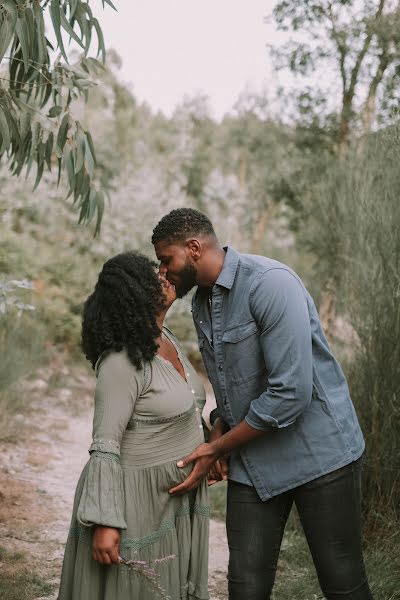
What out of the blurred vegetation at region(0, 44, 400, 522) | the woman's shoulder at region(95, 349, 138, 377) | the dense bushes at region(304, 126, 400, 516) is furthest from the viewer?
the blurred vegetation at region(0, 44, 400, 522)

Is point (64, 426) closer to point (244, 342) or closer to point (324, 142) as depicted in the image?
point (324, 142)

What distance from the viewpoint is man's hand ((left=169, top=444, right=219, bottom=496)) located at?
257 centimetres

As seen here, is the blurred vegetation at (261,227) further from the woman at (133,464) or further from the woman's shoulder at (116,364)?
the woman's shoulder at (116,364)

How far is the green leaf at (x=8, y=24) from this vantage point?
2.70 meters

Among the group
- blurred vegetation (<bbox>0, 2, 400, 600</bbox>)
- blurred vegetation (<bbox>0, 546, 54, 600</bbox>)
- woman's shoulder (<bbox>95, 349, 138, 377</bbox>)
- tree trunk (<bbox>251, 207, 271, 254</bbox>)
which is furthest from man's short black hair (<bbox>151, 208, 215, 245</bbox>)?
tree trunk (<bbox>251, 207, 271, 254</bbox>)

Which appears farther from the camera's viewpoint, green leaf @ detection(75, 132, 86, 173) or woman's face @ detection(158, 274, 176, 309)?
green leaf @ detection(75, 132, 86, 173)

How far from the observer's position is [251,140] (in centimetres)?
1642

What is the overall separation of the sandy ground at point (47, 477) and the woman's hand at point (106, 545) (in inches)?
79.4

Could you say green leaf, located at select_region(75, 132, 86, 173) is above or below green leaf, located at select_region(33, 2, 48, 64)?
below

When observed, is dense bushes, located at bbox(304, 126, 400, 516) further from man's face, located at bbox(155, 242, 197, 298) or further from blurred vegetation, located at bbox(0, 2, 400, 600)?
man's face, located at bbox(155, 242, 197, 298)

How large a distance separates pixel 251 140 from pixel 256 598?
1479cm

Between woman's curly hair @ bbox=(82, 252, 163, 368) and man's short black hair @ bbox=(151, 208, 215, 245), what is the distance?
152 millimetres

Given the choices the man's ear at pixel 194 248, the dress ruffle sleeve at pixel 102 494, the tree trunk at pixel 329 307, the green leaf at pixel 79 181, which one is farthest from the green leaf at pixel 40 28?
the tree trunk at pixel 329 307

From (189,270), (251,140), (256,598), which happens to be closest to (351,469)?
(256,598)
